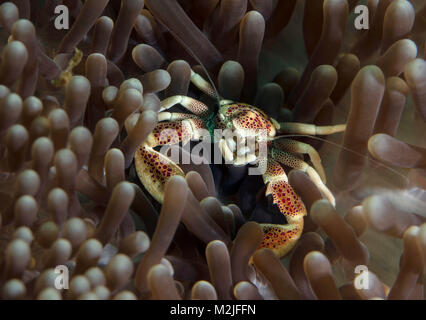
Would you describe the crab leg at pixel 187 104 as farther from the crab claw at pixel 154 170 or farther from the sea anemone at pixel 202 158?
the crab claw at pixel 154 170

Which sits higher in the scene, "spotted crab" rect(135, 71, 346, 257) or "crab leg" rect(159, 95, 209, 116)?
"crab leg" rect(159, 95, 209, 116)

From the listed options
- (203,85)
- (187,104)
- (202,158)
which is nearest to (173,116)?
Answer: (187,104)

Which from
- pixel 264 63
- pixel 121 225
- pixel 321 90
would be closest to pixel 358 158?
pixel 321 90

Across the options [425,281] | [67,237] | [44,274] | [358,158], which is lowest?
[425,281]

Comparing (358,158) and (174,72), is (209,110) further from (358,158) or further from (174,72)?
(358,158)

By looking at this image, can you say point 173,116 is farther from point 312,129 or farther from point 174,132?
point 312,129

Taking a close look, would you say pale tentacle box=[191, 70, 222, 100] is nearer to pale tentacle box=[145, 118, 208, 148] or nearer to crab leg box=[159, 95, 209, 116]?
crab leg box=[159, 95, 209, 116]

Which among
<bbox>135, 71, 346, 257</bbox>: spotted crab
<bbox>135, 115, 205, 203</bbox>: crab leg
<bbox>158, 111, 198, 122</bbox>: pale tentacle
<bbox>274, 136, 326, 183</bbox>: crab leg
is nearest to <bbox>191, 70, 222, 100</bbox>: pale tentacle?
<bbox>135, 71, 346, 257</bbox>: spotted crab

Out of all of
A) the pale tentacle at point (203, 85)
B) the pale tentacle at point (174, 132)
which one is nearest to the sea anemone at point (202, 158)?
the pale tentacle at point (203, 85)
